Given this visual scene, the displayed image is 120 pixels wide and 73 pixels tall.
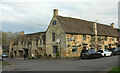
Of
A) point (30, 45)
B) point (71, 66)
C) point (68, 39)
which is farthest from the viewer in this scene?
point (30, 45)

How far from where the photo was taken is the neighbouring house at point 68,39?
30.7 metres

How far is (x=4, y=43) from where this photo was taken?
70.1m

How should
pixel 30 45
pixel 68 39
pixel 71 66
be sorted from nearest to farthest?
pixel 71 66 < pixel 68 39 < pixel 30 45

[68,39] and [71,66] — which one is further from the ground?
[68,39]

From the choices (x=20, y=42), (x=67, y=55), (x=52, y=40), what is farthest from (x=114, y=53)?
(x=20, y=42)

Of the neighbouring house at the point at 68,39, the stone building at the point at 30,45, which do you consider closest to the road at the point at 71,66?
the neighbouring house at the point at 68,39

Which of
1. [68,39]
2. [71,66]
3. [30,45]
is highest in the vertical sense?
[68,39]

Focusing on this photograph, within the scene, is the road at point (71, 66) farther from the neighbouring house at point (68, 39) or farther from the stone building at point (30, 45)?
the stone building at point (30, 45)

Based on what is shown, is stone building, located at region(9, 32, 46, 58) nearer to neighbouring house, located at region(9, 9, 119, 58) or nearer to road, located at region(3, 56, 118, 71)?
neighbouring house, located at region(9, 9, 119, 58)

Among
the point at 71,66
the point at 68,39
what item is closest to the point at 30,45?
the point at 68,39

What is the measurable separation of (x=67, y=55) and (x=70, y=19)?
968 centimetres

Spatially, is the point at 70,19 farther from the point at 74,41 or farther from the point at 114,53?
the point at 114,53

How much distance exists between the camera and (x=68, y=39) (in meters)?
30.1

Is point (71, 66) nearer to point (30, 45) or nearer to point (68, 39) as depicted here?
point (68, 39)
